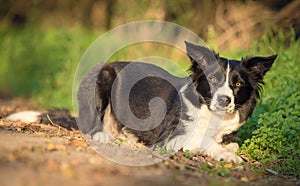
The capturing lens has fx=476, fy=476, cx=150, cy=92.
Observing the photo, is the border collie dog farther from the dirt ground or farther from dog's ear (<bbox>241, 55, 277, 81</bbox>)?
the dirt ground

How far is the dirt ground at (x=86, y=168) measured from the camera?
3.89 m

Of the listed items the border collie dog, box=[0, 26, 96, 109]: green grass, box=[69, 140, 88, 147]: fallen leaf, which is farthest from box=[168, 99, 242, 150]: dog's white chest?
box=[0, 26, 96, 109]: green grass

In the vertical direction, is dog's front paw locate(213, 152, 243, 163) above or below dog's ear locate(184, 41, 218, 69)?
below

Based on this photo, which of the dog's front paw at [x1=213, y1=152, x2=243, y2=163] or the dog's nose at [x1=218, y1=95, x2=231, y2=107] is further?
the dog's front paw at [x1=213, y1=152, x2=243, y2=163]

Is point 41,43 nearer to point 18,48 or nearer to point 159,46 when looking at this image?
point 18,48

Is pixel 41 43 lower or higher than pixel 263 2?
lower

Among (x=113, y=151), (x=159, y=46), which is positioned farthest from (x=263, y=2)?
(x=113, y=151)

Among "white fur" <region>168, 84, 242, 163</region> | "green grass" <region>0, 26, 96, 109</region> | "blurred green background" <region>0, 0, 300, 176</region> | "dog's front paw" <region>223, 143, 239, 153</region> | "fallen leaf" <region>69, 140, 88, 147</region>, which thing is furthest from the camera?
"green grass" <region>0, 26, 96, 109</region>

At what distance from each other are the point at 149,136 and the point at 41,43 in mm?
9423

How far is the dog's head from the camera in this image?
5668 mm

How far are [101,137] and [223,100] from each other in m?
1.84

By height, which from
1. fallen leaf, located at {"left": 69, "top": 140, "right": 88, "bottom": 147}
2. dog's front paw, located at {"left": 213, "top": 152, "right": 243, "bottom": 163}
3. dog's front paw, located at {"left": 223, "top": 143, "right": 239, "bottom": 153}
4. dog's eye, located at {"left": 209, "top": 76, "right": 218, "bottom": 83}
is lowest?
dog's front paw, located at {"left": 213, "top": 152, "right": 243, "bottom": 163}

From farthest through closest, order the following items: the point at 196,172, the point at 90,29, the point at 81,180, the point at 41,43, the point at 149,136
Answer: the point at 90,29 < the point at 41,43 < the point at 149,136 < the point at 196,172 < the point at 81,180

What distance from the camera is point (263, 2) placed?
41.3 ft
